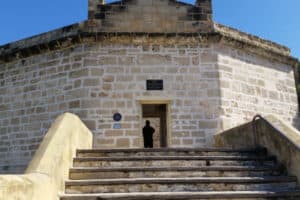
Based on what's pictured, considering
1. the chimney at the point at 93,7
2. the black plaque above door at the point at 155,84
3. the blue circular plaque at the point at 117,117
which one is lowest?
the blue circular plaque at the point at 117,117

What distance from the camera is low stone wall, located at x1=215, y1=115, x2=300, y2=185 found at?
15.1ft

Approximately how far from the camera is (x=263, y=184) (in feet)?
14.1

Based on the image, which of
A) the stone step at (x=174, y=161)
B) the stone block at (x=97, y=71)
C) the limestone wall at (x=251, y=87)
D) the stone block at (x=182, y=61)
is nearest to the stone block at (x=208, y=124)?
the limestone wall at (x=251, y=87)

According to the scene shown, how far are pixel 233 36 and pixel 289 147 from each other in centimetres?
445

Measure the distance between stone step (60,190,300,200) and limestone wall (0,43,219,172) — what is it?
3.51 meters

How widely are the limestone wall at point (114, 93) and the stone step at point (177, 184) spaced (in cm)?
317

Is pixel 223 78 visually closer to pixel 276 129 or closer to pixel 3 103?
pixel 276 129

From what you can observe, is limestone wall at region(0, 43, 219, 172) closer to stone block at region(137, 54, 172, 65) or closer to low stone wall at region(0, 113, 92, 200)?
stone block at region(137, 54, 172, 65)

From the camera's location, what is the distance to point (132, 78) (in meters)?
7.66

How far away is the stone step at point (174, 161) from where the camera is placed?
470 centimetres

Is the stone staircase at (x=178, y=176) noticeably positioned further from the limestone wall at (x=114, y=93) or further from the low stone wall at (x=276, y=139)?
the limestone wall at (x=114, y=93)

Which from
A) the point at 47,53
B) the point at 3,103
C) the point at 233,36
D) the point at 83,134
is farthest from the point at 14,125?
the point at 233,36

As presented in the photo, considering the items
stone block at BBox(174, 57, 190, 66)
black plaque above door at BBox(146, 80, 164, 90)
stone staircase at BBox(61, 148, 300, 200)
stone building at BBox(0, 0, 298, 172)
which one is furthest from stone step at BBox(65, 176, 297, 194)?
stone block at BBox(174, 57, 190, 66)

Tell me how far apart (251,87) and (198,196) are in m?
5.29
